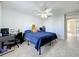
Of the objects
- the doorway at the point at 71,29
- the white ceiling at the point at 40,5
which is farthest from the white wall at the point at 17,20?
the doorway at the point at 71,29

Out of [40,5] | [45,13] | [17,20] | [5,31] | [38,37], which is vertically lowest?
[38,37]

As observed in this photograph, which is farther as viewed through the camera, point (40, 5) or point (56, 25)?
point (56, 25)

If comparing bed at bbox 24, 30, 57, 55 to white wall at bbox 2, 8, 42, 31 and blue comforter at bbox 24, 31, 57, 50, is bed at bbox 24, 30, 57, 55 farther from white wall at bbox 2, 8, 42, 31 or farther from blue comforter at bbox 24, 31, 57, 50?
white wall at bbox 2, 8, 42, 31

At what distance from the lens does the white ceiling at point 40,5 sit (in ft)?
6.61

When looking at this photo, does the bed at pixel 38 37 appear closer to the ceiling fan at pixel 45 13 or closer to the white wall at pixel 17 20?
the white wall at pixel 17 20

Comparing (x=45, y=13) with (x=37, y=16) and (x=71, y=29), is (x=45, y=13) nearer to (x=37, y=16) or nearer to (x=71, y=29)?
(x=37, y=16)

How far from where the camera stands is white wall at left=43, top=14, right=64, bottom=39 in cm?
213

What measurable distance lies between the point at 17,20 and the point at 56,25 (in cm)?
82

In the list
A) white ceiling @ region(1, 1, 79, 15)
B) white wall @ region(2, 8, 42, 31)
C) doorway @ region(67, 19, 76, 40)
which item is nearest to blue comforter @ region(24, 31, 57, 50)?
white wall @ region(2, 8, 42, 31)

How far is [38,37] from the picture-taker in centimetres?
214

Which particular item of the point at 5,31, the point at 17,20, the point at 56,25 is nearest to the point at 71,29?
the point at 56,25

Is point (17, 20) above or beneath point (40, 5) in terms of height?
beneath

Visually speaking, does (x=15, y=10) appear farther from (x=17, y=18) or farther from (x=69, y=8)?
(x=69, y=8)

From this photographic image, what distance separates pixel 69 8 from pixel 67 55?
36.2 inches
